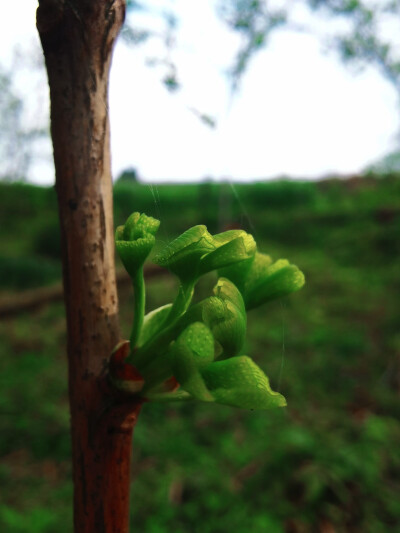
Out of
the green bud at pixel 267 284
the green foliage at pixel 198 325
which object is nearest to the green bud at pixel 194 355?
the green foliage at pixel 198 325

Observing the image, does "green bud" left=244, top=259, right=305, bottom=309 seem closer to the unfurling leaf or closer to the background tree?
the unfurling leaf

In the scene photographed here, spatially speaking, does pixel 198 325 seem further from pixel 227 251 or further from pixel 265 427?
pixel 265 427

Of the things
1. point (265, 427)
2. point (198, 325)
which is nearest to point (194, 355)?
point (198, 325)

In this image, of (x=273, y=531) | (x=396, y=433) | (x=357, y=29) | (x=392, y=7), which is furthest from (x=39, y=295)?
(x=392, y=7)

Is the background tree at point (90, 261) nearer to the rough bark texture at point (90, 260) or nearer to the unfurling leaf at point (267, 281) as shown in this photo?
the rough bark texture at point (90, 260)

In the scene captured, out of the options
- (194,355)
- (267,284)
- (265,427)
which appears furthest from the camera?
(265,427)
